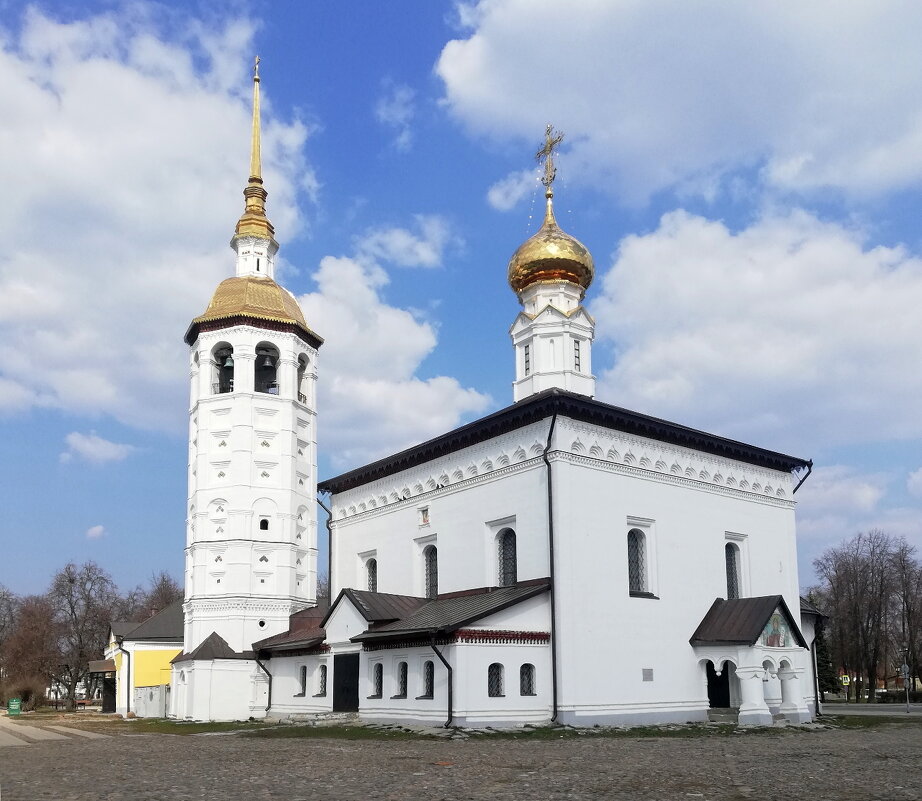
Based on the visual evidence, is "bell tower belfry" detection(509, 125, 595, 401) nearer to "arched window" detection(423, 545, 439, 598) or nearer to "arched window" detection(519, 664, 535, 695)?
"arched window" detection(423, 545, 439, 598)

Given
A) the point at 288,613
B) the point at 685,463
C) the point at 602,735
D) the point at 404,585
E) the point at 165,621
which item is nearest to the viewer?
the point at 602,735

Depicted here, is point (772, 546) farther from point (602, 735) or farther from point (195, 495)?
point (195, 495)

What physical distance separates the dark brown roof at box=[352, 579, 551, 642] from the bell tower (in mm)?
6792

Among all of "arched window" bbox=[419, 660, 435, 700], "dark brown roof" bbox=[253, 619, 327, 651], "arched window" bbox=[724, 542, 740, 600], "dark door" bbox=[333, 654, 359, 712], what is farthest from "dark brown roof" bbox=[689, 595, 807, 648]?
"dark brown roof" bbox=[253, 619, 327, 651]

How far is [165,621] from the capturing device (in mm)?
37531

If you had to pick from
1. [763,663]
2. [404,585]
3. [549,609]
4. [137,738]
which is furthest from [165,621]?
[763,663]

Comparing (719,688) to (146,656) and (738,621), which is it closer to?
(738,621)

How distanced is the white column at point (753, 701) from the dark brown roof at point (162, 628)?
74.3 feet

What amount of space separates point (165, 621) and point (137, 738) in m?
17.4

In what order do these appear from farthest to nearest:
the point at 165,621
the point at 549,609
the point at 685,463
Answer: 1. the point at 165,621
2. the point at 685,463
3. the point at 549,609

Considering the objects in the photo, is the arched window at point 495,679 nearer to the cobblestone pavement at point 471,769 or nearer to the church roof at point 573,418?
the cobblestone pavement at point 471,769

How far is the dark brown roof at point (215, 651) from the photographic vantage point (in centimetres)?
2808

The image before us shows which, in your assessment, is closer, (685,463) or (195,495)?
(685,463)

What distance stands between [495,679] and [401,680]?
8.99 feet
